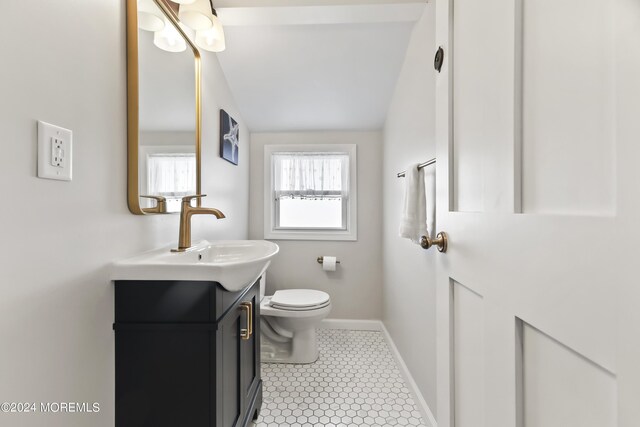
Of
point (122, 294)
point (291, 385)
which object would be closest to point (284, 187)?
point (291, 385)

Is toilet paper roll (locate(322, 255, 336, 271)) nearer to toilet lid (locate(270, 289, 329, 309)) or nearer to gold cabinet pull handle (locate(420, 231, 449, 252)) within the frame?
toilet lid (locate(270, 289, 329, 309))

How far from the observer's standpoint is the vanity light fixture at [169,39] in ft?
4.01

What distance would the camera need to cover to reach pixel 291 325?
6.78ft

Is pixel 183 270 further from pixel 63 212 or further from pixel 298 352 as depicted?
pixel 298 352

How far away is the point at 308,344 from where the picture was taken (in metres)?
2.10

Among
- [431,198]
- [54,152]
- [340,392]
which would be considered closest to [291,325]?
[340,392]

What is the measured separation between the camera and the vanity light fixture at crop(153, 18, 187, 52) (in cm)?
122

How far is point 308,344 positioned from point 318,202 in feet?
4.06

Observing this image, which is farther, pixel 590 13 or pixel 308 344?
pixel 308 344

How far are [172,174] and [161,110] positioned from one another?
270 mm

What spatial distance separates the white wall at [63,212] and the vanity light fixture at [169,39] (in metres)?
0.21

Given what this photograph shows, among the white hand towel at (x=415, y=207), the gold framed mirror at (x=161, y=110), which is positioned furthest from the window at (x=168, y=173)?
the white hand towel at (x=415, y=207)

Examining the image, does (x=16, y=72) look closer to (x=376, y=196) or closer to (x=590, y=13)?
(x=590, y=13)

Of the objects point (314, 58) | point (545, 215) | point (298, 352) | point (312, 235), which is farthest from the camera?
point (312, 235)
